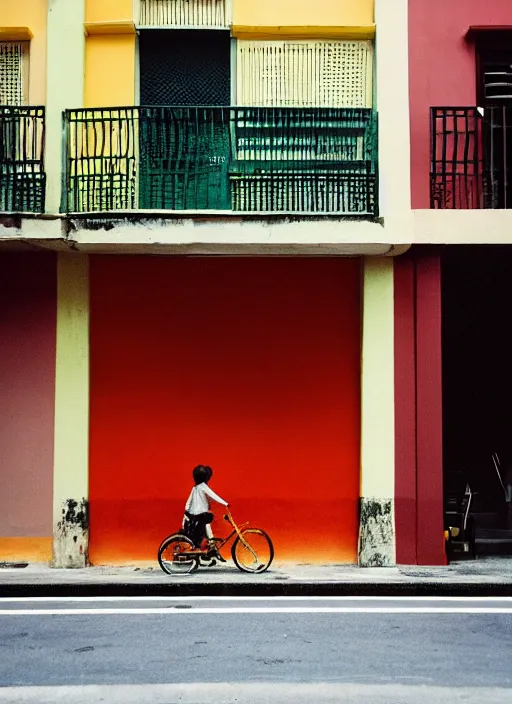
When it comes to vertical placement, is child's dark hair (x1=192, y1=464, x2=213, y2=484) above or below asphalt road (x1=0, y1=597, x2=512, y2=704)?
above

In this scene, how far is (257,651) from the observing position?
8.20 metres

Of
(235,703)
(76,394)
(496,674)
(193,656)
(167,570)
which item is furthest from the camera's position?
(76,394)

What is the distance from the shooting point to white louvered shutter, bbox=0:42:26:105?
13.6 meters

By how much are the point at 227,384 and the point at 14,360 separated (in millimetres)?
2721

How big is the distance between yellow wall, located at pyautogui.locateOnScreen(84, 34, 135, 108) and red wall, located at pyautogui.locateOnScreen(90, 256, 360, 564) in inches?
81.2

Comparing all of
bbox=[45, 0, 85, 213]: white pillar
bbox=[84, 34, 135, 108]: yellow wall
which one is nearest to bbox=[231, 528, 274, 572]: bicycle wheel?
bbox=[45, 0, 85, 213]: white pillar

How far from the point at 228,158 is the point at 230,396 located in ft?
9.93

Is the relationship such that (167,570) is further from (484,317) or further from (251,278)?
(484,317)

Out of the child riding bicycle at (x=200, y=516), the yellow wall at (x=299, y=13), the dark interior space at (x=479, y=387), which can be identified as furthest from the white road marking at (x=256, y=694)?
the yellow wall at (x=299, y=13)

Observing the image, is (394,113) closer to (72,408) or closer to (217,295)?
(217,295)

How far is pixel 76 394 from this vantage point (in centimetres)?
1327

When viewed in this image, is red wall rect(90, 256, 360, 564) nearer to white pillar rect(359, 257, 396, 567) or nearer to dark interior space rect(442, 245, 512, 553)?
white pillar rect(359, 257, 396, 567)

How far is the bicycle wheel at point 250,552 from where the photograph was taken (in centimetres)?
1247

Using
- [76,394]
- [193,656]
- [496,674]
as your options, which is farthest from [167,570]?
[496,674]
